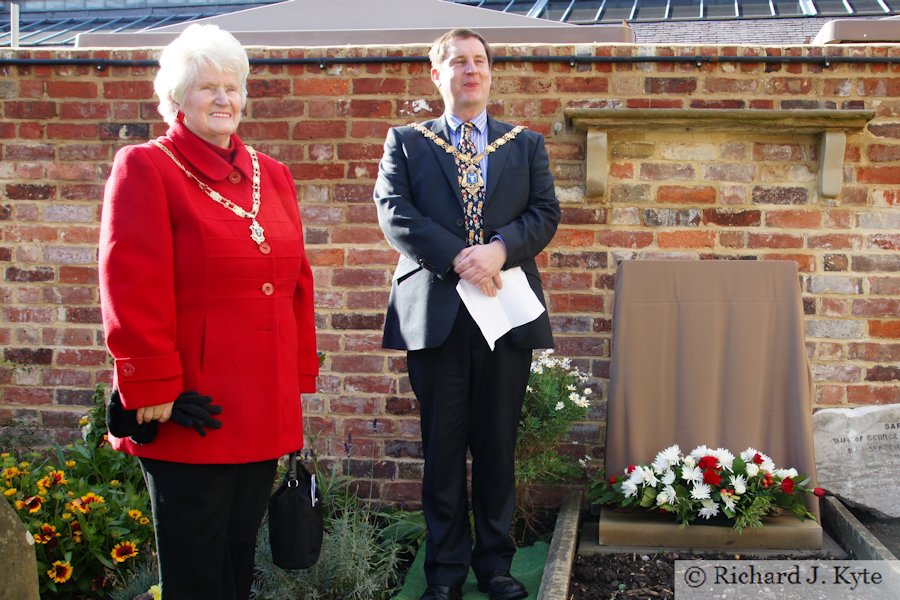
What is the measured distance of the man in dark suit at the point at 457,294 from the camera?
9.73ft

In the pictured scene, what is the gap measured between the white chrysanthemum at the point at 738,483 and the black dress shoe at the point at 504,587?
0.88m

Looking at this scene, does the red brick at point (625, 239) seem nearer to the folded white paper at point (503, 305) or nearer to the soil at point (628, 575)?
the folded white paper at point (503, 305)

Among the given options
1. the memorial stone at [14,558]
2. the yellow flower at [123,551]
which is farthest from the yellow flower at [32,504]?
the memorial stone at [14,558]

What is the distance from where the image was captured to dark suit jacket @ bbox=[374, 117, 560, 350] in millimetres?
2930

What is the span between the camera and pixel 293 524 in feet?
7.72

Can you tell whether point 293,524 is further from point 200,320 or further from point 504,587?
point 504,587

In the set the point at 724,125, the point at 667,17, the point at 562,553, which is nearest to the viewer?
the point at 562,553

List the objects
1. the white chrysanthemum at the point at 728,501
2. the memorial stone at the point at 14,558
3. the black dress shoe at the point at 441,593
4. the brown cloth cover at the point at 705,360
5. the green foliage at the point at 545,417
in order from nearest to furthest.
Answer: the memorial stone at the point at 14,558 < the black dress shoe at the point at 441,593 < the white chrysanthemum at the point at 728,501 < the green foliage at the point at 545,417 < the brown cloth cover at the point at 705,360

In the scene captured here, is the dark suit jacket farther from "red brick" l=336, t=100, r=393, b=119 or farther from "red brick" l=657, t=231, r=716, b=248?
"red brick" l=657, t=231, r=716, b=248

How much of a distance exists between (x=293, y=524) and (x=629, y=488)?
A: 1534 mm

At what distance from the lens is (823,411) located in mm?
3967

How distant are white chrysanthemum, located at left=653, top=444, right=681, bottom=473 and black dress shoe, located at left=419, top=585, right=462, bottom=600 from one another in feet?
3.10

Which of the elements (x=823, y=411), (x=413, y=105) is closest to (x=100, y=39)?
(x=413, y=105)

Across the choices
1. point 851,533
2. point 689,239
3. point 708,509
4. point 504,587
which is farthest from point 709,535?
point 689,239
